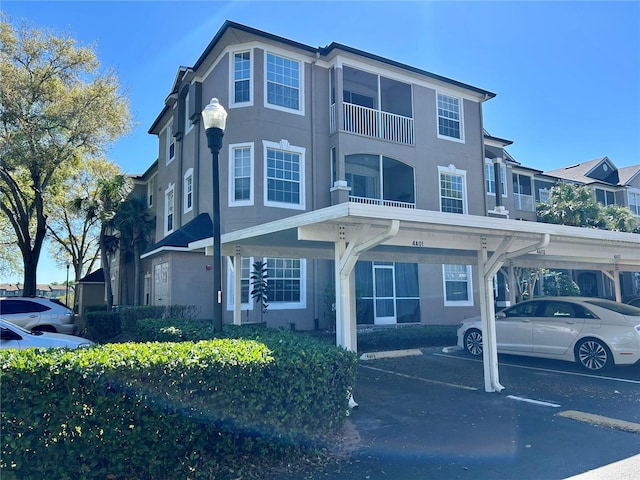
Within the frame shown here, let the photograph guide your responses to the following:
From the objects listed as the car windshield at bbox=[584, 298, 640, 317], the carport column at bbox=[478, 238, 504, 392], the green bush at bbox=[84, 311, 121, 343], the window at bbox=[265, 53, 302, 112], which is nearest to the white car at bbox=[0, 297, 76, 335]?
the green bush at bbox=[84, 311, 121, 343]

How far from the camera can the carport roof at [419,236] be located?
6.57 metres

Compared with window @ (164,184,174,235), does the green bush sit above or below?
below

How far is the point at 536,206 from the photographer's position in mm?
28203

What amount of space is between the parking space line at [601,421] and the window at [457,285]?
12.1 m

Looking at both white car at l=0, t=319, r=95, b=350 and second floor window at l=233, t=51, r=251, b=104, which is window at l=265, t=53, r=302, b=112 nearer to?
second floor window at l=233, t=51, r=251, b=104

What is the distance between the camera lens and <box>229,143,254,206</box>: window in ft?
49.9

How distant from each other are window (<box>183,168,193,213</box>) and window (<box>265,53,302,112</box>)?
14.4 ft

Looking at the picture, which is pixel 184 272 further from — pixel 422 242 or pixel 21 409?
pixel 21 409

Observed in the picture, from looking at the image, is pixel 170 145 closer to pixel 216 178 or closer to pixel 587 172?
pixel 216 178

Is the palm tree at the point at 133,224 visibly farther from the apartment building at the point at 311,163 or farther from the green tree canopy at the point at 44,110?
the green tree canopy at the point at 44,110

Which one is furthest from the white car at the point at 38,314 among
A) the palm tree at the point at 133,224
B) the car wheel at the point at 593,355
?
the car wheel at the point at 593,355

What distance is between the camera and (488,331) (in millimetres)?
8430

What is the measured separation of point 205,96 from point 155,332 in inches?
433

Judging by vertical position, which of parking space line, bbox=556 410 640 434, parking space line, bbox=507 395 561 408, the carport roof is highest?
the carport roof
